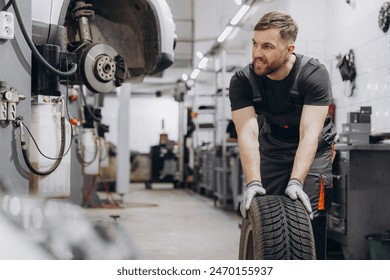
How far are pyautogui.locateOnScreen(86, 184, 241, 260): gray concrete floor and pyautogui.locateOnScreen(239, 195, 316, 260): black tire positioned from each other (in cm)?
57

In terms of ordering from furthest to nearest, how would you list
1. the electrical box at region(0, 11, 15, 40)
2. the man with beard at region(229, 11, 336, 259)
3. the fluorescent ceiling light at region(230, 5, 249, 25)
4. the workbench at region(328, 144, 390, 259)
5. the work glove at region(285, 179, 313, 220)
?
1. the fluorescent ceiling light at region(230, 5, 249, 25)
2. the workbench at region(328, 144, 390, 259)
3. the man with beard at region(229, 11, 336, 259)
4. the work glove at region(285, 179, 313, 220)
5. the electrical box at region(0, 11, 15, 40)

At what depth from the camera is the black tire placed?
5.32 feet

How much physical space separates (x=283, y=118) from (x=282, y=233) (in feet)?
1.76

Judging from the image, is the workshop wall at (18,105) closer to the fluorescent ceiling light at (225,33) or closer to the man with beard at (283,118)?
the man with beard at (283,118)

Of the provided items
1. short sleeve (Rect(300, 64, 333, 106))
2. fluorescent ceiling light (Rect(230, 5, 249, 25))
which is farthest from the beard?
fluorescent ceiling light (Rect(230, 5, 249, 25))

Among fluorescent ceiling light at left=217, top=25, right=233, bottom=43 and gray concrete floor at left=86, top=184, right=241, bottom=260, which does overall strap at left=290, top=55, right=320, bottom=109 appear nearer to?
gray concrete floor at left=86, top=184, right=241, bottom=260

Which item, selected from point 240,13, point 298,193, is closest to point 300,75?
point 298,193

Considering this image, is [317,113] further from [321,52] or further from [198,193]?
[198,193]

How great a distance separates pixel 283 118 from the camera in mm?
2020

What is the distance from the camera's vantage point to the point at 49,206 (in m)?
2.00

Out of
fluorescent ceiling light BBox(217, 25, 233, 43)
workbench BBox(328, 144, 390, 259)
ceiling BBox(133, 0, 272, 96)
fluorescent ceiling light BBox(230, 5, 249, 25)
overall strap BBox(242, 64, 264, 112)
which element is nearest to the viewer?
overall strap BBox(242, 64, 264, 112)

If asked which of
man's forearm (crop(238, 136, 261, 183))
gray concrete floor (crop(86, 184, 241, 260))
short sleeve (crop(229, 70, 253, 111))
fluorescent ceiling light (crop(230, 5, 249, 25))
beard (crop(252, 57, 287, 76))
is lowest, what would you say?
gray concrete floor (crop(86, 184, 241, 260))

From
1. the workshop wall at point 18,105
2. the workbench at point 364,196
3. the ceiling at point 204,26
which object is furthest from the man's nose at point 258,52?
the workbench at point 364,196
